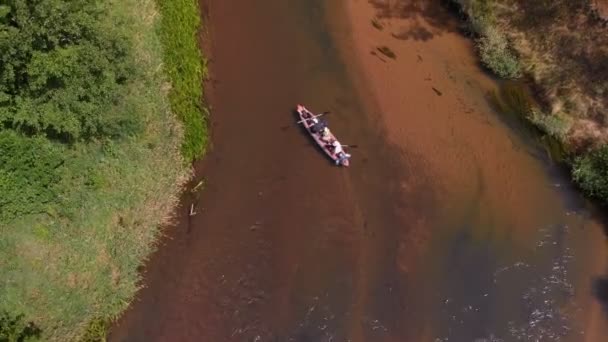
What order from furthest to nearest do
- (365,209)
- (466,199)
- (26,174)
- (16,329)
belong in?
(466,199) → (365,209) → (26,174) → (16,329)

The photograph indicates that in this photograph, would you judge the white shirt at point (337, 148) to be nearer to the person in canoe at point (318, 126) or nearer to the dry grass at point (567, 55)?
the person in canoe at point (318, 126)

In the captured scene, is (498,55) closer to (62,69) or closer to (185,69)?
(185,69)

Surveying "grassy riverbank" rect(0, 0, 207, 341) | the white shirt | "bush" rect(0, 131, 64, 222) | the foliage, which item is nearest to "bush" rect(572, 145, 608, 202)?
the white shirt

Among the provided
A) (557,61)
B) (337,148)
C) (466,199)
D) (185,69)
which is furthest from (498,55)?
(185,69)

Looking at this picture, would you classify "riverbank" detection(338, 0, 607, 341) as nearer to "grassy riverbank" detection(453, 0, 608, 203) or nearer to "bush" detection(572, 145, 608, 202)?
"bush" detection(572, 145, 608, 202)

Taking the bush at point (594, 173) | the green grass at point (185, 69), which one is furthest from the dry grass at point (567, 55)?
the green grass at point (185, 69)

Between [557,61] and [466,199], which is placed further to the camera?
[557,61]
